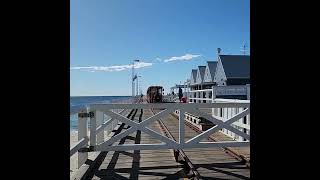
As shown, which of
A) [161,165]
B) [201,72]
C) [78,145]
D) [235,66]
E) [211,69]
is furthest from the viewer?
[201,72]

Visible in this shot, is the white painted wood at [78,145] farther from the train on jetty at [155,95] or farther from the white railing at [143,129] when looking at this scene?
the train on jetty at [155,95]

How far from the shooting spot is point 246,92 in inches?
601

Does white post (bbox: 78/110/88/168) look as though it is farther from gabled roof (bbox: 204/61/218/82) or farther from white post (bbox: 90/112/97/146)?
gabled roof (bbox: 204/61/218/82)

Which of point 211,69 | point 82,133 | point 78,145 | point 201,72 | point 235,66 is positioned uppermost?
point 201,72

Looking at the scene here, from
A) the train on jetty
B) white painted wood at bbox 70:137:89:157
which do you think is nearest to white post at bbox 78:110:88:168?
white painted wood at bbox 70:137:89:157

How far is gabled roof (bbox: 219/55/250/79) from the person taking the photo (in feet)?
139

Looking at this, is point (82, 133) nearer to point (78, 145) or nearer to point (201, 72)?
point (78, 145)

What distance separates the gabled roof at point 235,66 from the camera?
42344mm

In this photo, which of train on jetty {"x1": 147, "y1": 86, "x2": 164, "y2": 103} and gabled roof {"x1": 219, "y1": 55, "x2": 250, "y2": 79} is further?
train on jetty {"x1": 147, "y1": 86, "x2": 164, "y2": 103}

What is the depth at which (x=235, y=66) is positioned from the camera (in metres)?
43.9

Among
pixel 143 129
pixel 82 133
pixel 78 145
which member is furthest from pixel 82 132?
pixel 143 129
